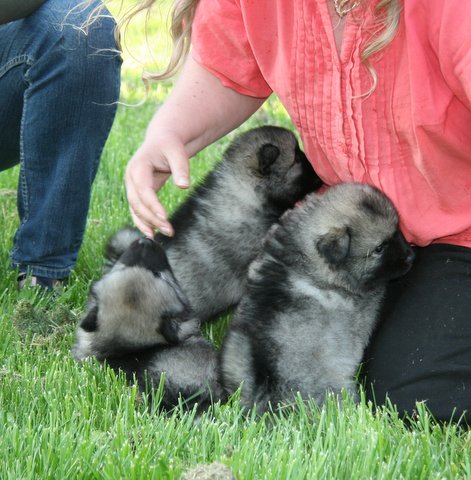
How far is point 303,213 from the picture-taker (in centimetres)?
338

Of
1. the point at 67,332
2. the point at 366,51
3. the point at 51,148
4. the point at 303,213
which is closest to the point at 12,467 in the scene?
the point at 67,332

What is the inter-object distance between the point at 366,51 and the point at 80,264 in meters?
1.91

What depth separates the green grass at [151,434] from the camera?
7.76 ft

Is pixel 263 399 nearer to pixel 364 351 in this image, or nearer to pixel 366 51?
pixel 364 351

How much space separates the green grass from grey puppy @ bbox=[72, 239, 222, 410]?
80 millimetres

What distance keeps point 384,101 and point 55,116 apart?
1.53 meters

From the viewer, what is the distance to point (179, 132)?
3467 millimetres

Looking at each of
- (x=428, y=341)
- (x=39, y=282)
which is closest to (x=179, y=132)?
(x=39, y=282)

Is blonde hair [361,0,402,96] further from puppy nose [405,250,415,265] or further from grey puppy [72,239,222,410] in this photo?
grey puppy [72,239,222,410]

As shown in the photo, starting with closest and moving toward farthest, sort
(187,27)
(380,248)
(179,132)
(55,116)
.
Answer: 1. (380,248)
2. (179,132)
3. (187,27)
4. (55,116)

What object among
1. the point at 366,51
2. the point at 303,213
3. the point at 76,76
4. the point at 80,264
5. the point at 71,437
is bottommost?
the point at 80,264

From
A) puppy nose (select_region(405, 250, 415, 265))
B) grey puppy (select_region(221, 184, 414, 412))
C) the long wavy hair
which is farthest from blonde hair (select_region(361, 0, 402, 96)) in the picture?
puppy nose (select_region(405, 250, 415, 265))

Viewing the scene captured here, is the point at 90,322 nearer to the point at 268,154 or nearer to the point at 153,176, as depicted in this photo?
the point at 153,176

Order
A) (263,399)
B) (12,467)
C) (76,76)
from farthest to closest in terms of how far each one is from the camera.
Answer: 1. (76,76)
2. (263,399)
3. (12,467)
